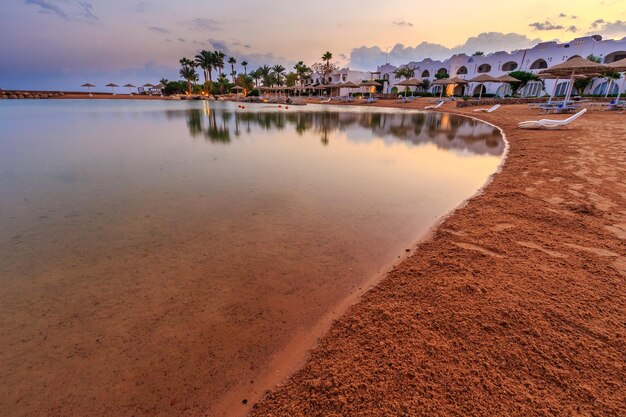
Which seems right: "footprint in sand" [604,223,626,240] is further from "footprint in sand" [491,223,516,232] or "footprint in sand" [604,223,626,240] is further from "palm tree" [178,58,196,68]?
"palm tree" [178,58,196,68]

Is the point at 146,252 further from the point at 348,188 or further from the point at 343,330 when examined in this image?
the point at 348,188

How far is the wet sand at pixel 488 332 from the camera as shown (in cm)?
190

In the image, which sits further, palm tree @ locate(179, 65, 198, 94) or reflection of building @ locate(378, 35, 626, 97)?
palm tree @ locate(179, 65, 198, 94)

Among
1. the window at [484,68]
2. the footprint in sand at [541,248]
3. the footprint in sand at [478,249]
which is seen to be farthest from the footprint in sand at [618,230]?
the window at [484,68]

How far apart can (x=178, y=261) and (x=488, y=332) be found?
11.8 ft

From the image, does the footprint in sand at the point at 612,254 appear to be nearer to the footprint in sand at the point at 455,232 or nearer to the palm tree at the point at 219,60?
the footprint in sand at the point at 455,232

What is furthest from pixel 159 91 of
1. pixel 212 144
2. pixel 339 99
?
pixel 212 144

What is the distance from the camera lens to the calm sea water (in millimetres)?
2340

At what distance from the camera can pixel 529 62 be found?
4416 cm

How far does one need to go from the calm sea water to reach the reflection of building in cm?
4573

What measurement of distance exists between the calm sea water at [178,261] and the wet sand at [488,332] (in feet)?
1.69

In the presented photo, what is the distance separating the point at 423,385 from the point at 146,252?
3808mm

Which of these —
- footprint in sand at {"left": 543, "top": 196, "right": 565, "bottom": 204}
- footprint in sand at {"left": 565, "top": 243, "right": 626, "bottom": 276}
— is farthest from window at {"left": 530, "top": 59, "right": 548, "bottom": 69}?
footprint in sand at {"left": 565, "top": 243, "right": 626, "bottom": 276}

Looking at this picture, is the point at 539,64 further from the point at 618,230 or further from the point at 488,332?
the point at 488,332
